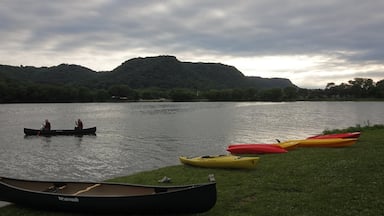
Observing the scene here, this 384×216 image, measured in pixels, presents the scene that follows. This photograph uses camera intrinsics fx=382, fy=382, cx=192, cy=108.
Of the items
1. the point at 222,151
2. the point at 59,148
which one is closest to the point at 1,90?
the point at 59,148

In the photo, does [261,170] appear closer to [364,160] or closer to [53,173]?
[364,160]

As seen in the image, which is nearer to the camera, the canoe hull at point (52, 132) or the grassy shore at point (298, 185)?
the grassy shore at point (298, 185)

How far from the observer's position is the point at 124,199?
11094mm

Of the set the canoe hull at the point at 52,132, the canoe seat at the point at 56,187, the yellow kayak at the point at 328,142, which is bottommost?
the canoe hull at the point at 52,132

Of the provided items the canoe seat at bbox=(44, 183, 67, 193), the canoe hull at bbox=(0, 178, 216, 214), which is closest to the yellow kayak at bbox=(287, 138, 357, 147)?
the canoe hull at bbox=(0, 178, 216, 214)

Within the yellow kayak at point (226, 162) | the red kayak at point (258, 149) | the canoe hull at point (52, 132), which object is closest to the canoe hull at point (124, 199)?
the yellow kayak at point (226, 162)

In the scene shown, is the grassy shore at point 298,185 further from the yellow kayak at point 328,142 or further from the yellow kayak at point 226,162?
the yellow kayak at point 328,142

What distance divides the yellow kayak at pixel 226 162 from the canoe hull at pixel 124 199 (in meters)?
6.26

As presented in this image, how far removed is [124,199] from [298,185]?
6136 millimetres

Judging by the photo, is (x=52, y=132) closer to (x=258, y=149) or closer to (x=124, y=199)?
(x=258, y=149)

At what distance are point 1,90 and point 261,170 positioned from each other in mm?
173211

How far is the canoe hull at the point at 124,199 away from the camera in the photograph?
1066cm

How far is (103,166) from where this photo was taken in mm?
27812

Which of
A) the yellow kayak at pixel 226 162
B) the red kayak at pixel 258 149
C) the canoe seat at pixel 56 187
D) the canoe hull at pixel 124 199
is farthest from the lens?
the red kayak at pixel 258 149
